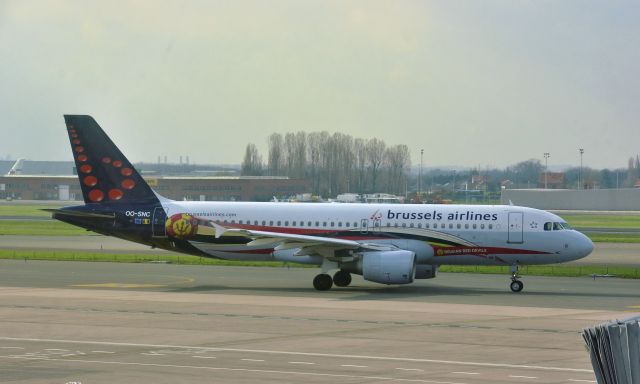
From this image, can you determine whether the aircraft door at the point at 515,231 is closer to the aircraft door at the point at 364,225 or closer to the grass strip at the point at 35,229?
the aircraft door at the point at 364,225

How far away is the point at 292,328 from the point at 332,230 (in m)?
14.9

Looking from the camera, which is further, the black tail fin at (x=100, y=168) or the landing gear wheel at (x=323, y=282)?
the black tail fin at (x=100, y=168)

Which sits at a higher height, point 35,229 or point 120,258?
point 35,229

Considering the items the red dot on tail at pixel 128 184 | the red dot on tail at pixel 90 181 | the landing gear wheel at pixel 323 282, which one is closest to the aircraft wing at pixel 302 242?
the landing gear wheel at pixel 323 282

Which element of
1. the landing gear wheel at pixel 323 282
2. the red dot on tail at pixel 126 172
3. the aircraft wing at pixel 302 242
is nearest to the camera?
the aircraft wing at pixel 302 242

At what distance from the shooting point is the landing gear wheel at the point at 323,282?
1647 inches

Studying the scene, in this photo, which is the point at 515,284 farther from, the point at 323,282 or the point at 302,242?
the point at 302,242

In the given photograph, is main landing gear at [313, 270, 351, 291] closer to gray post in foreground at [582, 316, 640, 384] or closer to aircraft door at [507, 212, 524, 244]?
aircraft door at [507, 212, 524, 244]

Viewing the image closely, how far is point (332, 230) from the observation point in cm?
4341

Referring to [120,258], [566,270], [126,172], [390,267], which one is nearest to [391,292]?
[390,267]

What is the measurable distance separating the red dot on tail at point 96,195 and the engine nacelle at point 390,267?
12.7 meters

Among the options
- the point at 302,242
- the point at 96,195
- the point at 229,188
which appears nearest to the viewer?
the point at 302,242

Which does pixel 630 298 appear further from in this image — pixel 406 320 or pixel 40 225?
pixel 40 225

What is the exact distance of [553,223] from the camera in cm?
4253
